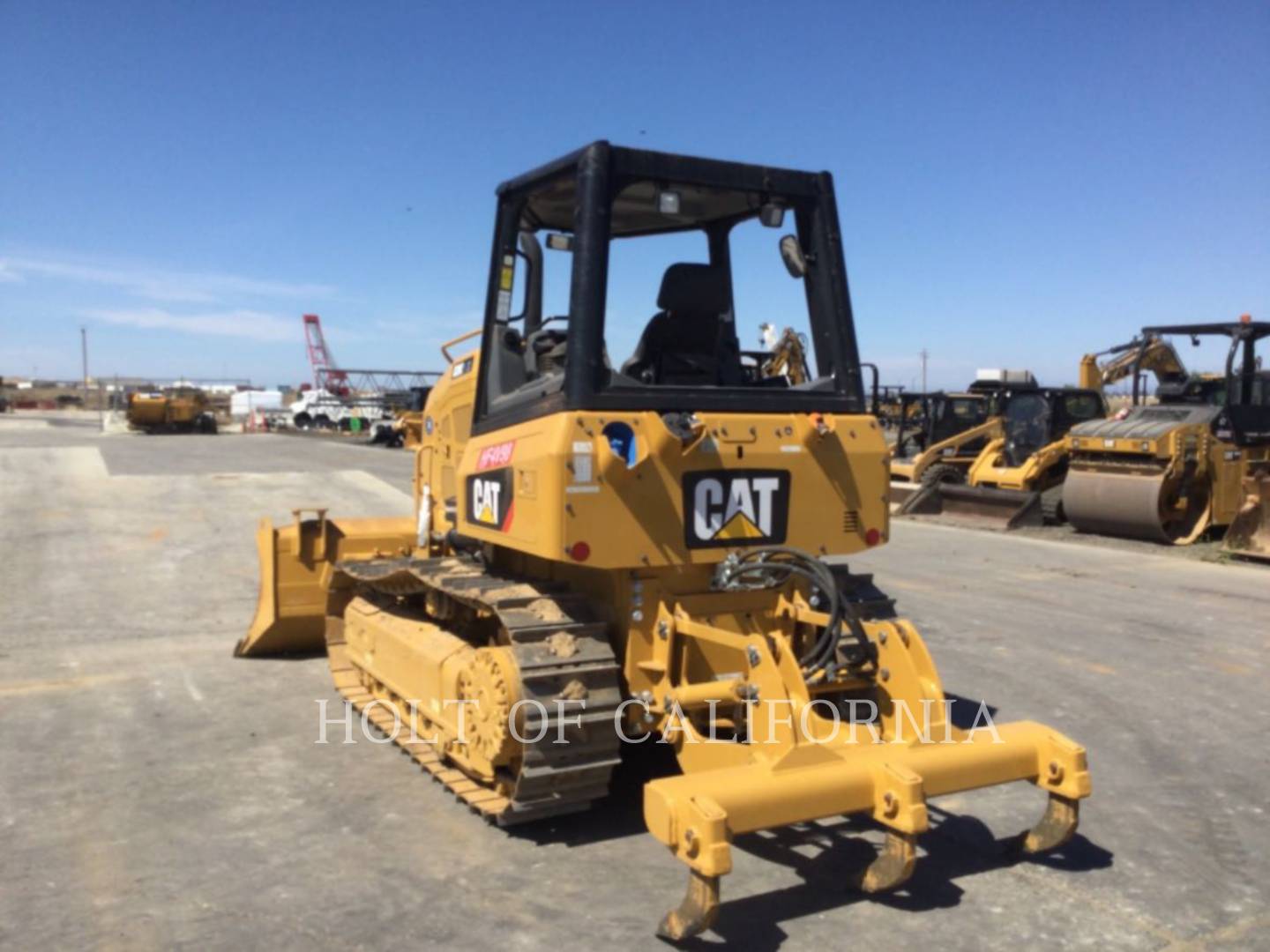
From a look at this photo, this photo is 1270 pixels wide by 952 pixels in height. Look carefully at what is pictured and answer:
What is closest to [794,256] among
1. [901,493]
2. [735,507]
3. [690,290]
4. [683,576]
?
[690,290]

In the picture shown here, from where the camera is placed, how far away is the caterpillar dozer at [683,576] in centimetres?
400

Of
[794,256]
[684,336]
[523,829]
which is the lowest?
[523,829]

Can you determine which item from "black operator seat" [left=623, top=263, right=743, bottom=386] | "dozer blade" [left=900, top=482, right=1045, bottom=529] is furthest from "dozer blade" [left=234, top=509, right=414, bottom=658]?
"dozer blade" [left=900, top=482, right=1045, bottom=529]

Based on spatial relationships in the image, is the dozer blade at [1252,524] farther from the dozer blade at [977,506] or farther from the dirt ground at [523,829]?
the dirt ground at [523,829]

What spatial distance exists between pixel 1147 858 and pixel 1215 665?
3845 mm

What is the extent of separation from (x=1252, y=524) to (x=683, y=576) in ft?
35.9

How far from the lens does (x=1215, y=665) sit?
305 inches

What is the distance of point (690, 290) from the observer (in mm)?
5227

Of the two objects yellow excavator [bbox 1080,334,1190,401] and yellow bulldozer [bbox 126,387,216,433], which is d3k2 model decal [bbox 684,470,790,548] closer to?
yellow excavator [bbox 1080,334,1190,401]

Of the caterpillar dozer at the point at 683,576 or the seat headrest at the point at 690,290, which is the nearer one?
the caterpillar dozer at the point at 683,576

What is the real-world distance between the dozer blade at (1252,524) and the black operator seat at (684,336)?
10389 mm

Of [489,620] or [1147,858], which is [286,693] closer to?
[489,620]

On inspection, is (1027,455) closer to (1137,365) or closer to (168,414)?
(1137,365)

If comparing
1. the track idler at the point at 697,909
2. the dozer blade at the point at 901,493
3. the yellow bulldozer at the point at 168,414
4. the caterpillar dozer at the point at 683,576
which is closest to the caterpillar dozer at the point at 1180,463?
the dozer blade at the point at 901,493
